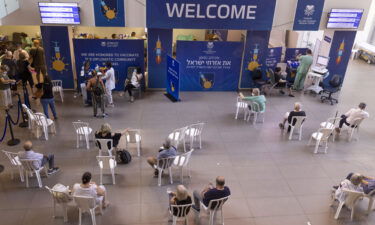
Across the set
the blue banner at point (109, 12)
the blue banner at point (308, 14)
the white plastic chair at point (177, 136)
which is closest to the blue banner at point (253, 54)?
the blue banner at point (308, 14)

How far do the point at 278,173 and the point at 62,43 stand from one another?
25.0 ft

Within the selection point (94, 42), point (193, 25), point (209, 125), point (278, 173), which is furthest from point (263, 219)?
point (94, 42)

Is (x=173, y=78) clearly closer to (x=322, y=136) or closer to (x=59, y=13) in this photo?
(x=59, y=13)

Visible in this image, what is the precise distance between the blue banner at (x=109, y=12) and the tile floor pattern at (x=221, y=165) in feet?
7.89

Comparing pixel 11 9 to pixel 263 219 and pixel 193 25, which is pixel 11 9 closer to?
pixel 193 25

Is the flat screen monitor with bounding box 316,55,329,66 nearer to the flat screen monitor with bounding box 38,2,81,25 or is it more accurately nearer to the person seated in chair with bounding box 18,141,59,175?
the flat screen monitor with bounding box 38,2,81,25

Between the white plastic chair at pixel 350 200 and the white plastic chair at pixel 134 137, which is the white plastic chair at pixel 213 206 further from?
the white plastic chair at pixel 134 137

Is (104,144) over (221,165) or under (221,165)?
over

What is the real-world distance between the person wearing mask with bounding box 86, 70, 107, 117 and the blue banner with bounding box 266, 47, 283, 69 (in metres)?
5.99

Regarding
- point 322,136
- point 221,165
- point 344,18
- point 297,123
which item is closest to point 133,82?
point 221,165

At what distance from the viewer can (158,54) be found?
11.3 meters

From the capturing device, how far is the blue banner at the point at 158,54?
36.2 feet

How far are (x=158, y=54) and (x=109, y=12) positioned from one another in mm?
2072

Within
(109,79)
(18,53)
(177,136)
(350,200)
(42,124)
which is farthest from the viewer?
(109,79)
